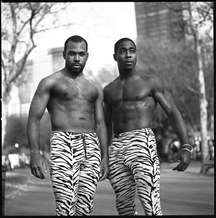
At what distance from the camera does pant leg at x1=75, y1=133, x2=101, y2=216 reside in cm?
372

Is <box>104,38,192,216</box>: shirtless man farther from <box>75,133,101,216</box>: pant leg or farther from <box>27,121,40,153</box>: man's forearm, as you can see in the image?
<box>27,121,40,153</box>: man's forearm

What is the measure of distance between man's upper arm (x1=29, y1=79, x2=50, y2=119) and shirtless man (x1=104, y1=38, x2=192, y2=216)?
2.11ft

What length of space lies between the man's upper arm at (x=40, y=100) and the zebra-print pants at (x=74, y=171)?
0.79ft

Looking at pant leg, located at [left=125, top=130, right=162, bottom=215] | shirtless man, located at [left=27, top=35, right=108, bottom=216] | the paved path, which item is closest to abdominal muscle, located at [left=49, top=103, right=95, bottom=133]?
shirtless man, located at [left=27, top=35, right=108, bottom=216]

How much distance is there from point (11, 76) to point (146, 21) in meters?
29.1

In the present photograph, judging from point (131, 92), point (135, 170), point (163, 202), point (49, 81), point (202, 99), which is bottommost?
point (163, 202)

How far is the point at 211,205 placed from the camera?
945 centimetres

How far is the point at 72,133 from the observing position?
150 inches

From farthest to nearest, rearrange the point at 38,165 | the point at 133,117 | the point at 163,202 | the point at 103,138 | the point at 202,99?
the point at 202,99 → the point at 163,202 → the point at 133,117 → the point at 103,138 → the point at 38,165

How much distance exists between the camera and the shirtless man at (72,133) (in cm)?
367

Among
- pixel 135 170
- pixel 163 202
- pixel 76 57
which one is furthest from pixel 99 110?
pixel 163 202

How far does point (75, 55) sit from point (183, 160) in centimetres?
141

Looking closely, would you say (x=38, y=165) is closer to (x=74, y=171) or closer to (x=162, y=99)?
(x=74, y=171)

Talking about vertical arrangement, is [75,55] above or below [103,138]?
above
